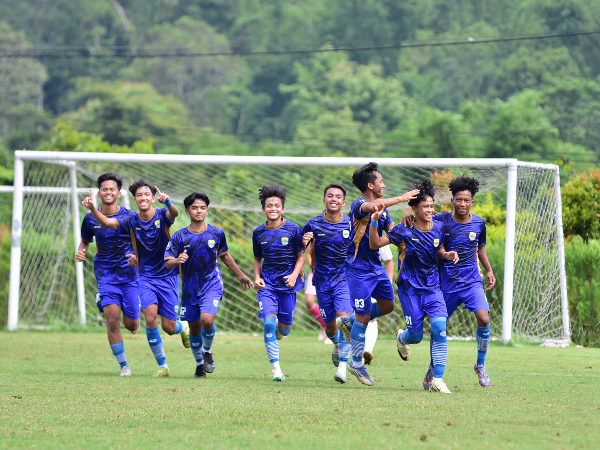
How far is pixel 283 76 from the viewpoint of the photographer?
69875 mm

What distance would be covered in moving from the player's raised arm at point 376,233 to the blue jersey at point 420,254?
89 mm

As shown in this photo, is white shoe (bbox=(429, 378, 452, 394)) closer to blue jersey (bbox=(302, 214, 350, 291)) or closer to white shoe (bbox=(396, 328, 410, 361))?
white shoe (bbox=(396, 328, 410, 361))

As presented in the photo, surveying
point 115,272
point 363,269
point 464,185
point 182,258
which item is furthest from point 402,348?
point 115,272

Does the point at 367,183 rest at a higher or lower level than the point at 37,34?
lower

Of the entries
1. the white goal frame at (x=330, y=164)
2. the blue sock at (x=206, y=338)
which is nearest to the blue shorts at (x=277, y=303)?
the blue sock at (x=206, y=338)

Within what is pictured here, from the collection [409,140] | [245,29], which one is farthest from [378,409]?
[245,29]

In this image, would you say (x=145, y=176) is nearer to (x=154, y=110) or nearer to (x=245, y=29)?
(x=154, y=110)

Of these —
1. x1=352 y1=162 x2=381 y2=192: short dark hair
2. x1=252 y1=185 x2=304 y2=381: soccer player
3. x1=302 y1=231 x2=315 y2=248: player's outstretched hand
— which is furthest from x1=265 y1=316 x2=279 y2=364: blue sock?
x1=352 y1=162 x2=381 y2=192: short dark hair

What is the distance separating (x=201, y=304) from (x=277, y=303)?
31.5 inches

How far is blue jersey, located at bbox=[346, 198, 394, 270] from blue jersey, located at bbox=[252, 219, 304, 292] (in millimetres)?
738

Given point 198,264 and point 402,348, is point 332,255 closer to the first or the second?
point 402,348

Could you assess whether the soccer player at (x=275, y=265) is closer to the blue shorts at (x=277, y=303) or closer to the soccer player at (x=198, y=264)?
the blue shorts at (x=277, y=303)

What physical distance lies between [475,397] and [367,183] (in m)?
2.27

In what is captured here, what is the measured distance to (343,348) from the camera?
945 centimetres
